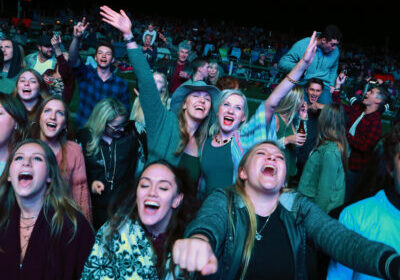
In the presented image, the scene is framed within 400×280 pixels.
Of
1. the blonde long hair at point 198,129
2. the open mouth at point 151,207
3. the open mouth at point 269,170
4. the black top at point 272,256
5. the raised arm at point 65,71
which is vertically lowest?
the black top at point 272,256

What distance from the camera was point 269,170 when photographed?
6.53 ft

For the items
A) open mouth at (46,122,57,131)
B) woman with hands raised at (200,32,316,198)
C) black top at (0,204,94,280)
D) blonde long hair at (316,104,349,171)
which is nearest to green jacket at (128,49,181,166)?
woman with hands raised at (200,32,316,198)

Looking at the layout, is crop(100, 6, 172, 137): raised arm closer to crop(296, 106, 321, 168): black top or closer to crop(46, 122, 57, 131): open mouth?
crop(46, 122, 57, 131): open mouth

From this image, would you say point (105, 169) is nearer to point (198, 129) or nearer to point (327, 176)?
point (198, 129)

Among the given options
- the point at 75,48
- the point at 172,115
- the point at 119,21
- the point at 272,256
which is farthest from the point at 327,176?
the point at 75,48

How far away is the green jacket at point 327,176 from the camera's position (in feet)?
10.9

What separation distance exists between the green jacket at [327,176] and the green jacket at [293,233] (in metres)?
1.55

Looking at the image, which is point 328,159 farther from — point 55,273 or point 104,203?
point 55,273

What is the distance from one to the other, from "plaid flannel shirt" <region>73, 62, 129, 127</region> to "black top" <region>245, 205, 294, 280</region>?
302 cm

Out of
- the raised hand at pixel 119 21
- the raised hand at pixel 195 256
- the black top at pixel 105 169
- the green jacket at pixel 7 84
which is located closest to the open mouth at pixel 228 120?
the black top at pixel 105 169

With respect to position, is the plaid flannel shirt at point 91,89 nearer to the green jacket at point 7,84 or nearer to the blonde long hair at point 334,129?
the green jacket at point 7,84

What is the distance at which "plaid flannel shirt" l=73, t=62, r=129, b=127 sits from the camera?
4.34m

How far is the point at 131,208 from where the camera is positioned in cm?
212

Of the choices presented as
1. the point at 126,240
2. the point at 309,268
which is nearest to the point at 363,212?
the point at 309,268
